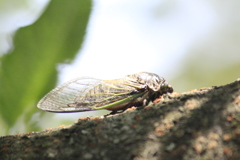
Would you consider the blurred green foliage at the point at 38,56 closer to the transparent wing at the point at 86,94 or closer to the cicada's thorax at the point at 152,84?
the transparent wing at the point at 86,94

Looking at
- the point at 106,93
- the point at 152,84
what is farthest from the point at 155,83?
the point at 106,93

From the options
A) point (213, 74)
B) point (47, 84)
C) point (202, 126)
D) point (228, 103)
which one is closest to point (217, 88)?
point (228, 103)

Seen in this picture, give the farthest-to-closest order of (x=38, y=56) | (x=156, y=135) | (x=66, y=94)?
(x=66, y=94) < (x=38, y=56) < (x=156, y=135)

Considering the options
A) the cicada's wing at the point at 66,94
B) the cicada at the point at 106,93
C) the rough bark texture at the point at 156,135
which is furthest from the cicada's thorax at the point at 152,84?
the rough bark texture at the point at 156,135

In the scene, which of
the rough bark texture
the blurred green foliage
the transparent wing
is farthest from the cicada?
the rough bark texture

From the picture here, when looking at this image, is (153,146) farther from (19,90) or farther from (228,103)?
(19,90)

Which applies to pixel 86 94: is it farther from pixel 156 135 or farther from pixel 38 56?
pixel 156 135
